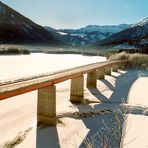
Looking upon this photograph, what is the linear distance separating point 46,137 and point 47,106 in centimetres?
316

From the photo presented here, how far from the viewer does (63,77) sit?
26484 millimetres

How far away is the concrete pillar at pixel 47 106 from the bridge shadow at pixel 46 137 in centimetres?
69

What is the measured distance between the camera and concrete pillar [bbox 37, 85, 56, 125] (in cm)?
2230

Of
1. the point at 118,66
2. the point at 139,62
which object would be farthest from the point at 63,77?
the point at 139,62

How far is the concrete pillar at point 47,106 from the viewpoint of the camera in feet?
73.2

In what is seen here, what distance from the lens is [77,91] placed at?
30.9m

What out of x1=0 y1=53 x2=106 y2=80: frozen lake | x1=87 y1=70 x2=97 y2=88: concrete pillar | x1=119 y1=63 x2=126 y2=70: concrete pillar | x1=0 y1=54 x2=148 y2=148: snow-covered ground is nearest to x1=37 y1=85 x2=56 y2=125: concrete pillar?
x1=0 y1=54 x2=148 y2=148: snow-covered ground

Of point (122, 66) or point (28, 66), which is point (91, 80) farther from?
point (122, 66)

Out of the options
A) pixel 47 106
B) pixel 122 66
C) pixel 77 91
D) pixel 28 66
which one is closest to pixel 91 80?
pixel 77 91

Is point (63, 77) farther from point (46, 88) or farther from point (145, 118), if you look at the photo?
point (145, 118)

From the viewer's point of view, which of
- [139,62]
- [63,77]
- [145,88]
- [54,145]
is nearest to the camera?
[54,145]

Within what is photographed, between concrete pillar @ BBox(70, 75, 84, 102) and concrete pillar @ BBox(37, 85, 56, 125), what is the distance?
835cm

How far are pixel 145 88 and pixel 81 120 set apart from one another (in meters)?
19.7

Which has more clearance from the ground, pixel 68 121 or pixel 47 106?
pixel 47 106
